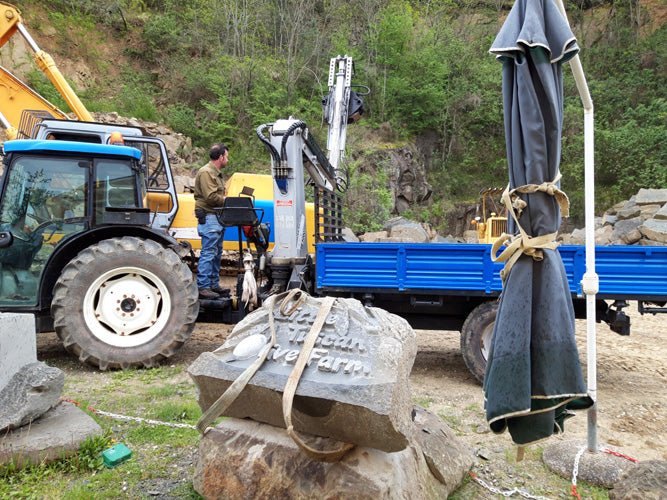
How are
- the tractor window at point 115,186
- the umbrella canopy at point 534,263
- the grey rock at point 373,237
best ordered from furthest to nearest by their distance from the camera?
the grey rock at point 373,237
the tractor window at point 115,186
the umbrella canopy at point 534,263

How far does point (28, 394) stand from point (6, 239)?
95.5 inches

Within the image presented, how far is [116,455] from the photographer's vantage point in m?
2.68

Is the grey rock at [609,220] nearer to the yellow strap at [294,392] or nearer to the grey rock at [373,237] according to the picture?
the grey rock at [373,237]

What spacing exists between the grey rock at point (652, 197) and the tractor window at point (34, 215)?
16.9m

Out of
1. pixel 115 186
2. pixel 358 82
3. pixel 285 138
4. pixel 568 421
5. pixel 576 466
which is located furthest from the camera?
pixel 358 82

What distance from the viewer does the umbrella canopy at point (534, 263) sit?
6.92 feet

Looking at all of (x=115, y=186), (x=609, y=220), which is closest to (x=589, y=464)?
(x=115, y=186)

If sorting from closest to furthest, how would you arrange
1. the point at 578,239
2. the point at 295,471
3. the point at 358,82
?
the point at 295,471 < the point at 578,239 < the point at 358,82

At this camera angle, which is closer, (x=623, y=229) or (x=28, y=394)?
(x=28, y=394)

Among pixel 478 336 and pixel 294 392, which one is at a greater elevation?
pixel 294 392

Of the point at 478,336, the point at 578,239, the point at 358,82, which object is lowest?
the point at 478,336

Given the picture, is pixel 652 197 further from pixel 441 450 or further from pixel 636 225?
pixel 441 450

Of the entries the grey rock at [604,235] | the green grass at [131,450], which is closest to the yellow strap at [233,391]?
the green grass at [131,450]

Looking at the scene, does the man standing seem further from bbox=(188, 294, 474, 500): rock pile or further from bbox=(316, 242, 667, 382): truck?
bbox=(188, 294, 474, 500): rock pile
